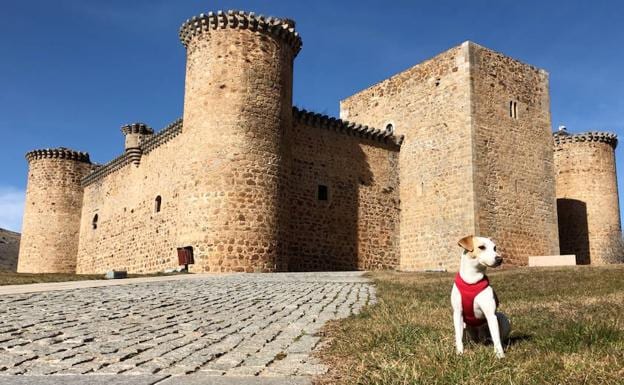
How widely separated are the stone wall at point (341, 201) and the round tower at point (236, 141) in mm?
1447

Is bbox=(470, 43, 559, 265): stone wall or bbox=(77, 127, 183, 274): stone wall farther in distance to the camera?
bbox=(77, 127, 183, 274): stone wall

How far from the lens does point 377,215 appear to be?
862 inches

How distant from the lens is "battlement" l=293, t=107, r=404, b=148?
20.8 m

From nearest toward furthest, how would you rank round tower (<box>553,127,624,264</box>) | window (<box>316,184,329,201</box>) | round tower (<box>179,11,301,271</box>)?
round tower (<box>179,11,301,271</box>)
window (<box>316,184,329,201</box>)
round tower (<box>553,127,624,264</box>)

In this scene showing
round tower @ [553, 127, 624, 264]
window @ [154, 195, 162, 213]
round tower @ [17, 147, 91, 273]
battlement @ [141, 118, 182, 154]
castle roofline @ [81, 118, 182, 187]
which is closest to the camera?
battlement @ [141, 118, 182, 154]

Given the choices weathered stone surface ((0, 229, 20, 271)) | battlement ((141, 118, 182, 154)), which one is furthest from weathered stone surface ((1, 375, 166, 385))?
weathered stone surface ((0, 229, 20, 271))

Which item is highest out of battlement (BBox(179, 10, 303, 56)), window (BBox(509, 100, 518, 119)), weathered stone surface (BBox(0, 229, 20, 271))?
battlement (BBox(179, 10, 303, 56))

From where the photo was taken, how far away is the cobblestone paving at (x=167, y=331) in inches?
154

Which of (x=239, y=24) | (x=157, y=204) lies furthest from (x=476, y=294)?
(x=157, y=204)

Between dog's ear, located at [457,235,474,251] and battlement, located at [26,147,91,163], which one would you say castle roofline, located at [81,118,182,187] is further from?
dog's ear, located at [457,235,474,251]

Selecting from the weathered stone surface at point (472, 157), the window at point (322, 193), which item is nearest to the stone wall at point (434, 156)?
the weathered stone surface at point (472, 157)

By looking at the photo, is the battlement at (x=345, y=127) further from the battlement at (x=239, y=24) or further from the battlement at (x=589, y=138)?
the battlement at (x=589, y=138)

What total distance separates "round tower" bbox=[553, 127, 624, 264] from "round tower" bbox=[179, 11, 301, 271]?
53.6 ft

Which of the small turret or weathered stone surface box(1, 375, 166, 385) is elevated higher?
the small turret
